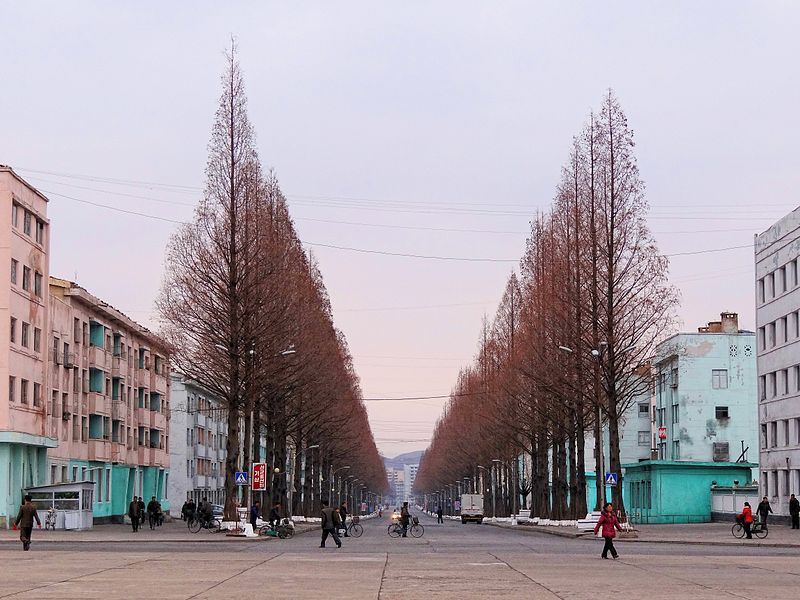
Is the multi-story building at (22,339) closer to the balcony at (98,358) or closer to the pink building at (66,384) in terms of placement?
the pink building at (66,384)

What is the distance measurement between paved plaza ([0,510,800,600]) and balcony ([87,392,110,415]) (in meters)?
42.9

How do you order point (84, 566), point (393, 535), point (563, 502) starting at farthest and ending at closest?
point (563, 502)
point (393, 535)
point (84, 566)

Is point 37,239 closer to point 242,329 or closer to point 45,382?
point 45,382

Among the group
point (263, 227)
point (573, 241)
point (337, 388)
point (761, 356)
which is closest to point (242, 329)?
point (263, 227)

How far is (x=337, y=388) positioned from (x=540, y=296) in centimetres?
1942

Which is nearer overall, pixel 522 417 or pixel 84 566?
pixel 84 566

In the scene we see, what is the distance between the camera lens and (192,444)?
130875mm

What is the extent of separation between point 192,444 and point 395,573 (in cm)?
10345

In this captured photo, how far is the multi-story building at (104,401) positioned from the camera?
267ft

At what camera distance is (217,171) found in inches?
2461

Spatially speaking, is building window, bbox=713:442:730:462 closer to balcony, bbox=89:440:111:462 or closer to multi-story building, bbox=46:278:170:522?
multi-story building, bbox=46:278:170:522

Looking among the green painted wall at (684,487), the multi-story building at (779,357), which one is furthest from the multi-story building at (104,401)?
the multi-story building at (779,357)

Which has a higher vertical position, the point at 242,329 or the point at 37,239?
the point at 37,239

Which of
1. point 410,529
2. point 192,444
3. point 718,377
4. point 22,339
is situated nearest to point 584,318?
point 410,529
